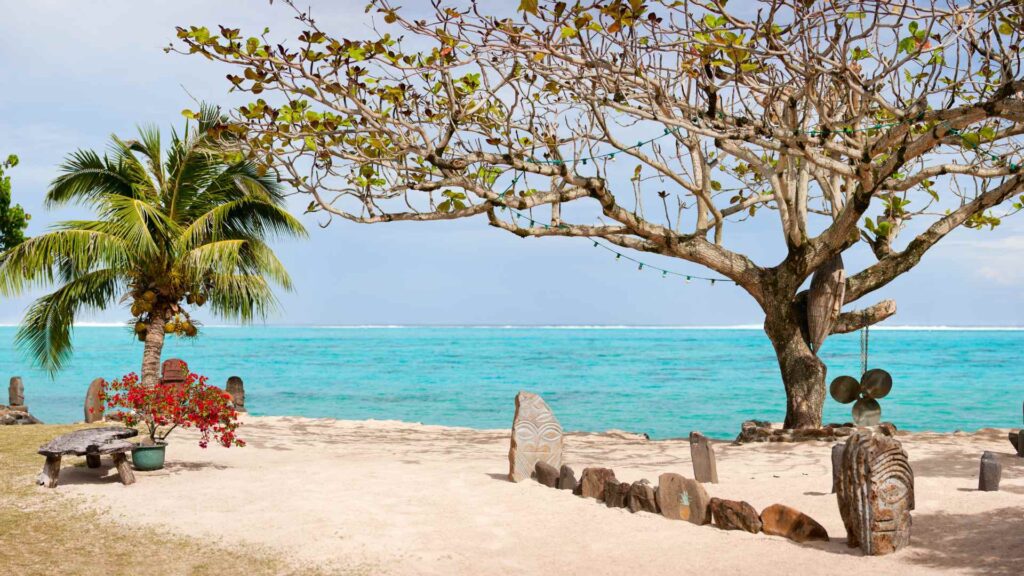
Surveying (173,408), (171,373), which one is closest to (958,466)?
(173,408)

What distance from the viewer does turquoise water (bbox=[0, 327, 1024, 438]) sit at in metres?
34.2

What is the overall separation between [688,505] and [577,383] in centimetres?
4455

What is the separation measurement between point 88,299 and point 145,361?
1.88 meters

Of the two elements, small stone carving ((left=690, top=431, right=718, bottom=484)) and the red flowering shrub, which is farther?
the red flowering shrub

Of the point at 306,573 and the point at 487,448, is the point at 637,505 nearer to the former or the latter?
the point at 306,573

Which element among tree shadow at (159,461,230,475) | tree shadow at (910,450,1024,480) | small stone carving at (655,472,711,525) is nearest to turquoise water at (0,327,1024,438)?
tree shadow at (159,461,230,475)

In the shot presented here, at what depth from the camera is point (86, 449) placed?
11109mm

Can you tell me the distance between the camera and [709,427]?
30359 mm

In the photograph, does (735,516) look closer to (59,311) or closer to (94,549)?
(94,549)

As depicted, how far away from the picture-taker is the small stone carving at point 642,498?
9055 millimetres

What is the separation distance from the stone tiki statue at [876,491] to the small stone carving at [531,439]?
4.04 m

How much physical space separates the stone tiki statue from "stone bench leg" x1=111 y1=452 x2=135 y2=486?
833cm

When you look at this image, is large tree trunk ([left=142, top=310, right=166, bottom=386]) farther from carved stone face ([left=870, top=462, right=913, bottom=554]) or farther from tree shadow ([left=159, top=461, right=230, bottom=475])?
carved stone face ([left=870, top=462, right=913, bottom=554])

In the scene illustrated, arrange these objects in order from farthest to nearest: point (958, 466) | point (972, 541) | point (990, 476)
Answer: point (958, 466) → point (990, 476) → point (972, 541)
